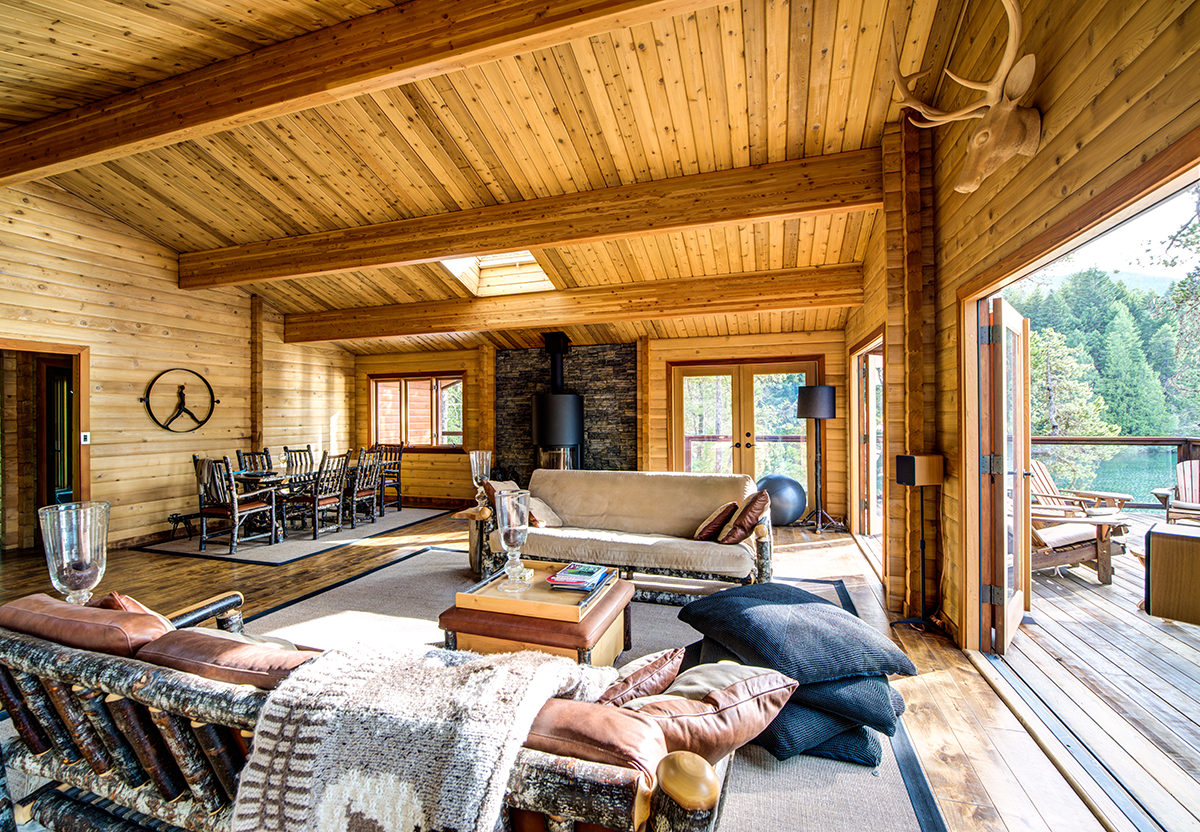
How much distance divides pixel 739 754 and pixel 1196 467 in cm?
530

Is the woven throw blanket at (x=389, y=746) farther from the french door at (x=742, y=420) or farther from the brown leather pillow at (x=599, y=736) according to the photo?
the french door at (x=742, y=420)

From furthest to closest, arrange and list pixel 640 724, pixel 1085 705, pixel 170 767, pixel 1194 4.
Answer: pixel 1085 705
pixel 1194 4
pixel 170 767
pixel 640 724

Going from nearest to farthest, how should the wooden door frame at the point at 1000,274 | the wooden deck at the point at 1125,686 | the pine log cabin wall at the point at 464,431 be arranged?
the wooden door frame at the point at 1000,274, the wooden deck at the point at 1125,686, the pine log cabin wall at the point at 464,431

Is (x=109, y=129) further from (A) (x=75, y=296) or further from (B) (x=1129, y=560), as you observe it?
(B) (x=1129, y=560)

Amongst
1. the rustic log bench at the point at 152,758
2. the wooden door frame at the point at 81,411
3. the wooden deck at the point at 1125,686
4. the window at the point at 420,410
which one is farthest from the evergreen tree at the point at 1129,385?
the wooden door frame at the point at 81,411

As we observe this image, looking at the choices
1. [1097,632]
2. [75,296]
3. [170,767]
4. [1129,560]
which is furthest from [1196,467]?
[75,296]

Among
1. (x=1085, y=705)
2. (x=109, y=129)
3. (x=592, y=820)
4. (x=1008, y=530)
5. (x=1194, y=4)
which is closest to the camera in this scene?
(x=592, y=820)

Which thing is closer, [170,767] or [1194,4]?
[170,767]

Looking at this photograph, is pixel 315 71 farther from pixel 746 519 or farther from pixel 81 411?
pixel 81 411

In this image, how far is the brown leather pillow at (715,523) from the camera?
3.71 m

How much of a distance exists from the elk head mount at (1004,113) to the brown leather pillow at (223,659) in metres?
2.81

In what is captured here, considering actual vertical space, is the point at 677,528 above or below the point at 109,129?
below

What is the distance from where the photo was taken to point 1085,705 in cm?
234

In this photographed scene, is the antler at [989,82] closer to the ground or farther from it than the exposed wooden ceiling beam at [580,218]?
closer to the ground
